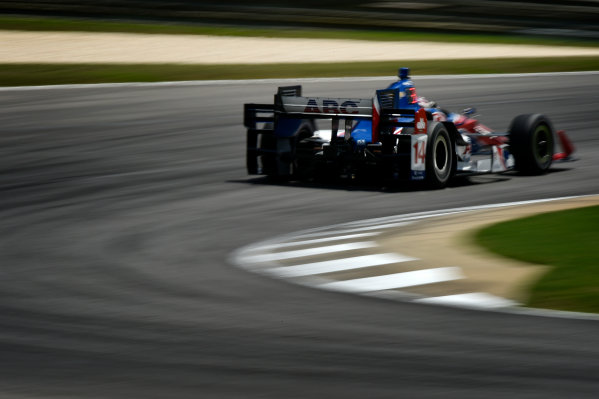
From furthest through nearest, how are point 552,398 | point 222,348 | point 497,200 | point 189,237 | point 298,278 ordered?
point 497,200, point 189,237, point 298,278, point 222,348, point 552,398

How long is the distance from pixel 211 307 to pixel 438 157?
6.96m

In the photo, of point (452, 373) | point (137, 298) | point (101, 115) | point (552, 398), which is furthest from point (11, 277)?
point (101, 115)

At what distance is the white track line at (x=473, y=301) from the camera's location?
24.7 ft

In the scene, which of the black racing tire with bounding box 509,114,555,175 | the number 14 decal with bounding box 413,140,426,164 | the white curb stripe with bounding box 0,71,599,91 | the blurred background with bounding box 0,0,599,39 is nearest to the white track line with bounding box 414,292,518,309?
the number 14 decal with bounding box 413,140,426,164

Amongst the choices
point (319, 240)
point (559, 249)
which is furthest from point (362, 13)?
point (559, 249)

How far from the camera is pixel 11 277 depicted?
885 cm

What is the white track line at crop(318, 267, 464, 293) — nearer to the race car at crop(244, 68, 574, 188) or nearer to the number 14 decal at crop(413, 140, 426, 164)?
the number 14 decal at crop(413, 140, 426, 164)

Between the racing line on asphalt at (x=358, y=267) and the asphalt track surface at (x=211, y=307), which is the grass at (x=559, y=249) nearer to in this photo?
the racing line on asphalt at (x=358, y=267)

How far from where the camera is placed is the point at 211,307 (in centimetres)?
764

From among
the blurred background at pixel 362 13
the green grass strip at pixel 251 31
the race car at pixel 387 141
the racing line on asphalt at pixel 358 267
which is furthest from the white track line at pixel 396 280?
the blurred background at pixel 362 13

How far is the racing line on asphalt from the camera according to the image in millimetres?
7754

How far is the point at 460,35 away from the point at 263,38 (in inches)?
303

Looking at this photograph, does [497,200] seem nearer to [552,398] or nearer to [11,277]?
[11,277]

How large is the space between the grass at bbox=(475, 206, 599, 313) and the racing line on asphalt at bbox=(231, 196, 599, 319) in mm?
324
